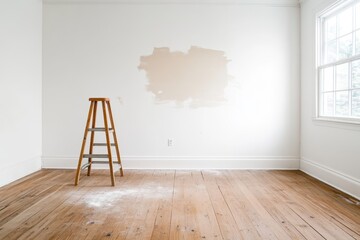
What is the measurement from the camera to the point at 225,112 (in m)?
4.04

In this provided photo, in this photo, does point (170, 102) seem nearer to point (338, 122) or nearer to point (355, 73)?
point (338, 122)

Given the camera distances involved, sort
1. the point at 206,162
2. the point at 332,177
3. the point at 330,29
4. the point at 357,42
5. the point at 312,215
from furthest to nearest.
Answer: the point at 206,162
the point at 330,29
the point at 332,177
the point at 357,42
the point at 312,215

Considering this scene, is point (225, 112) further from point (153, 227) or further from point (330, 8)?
point (153, 227)

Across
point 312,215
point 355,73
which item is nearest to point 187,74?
point 355,73

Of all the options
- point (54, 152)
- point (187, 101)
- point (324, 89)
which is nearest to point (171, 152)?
point (187, 101)

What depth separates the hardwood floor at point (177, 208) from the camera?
1953mm

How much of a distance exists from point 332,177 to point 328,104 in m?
0.94

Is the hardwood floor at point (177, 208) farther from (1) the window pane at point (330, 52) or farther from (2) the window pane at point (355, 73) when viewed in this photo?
(1) the window pane at point (330, 52)

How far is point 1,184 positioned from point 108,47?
228 cm

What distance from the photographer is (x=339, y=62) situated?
3158 mm

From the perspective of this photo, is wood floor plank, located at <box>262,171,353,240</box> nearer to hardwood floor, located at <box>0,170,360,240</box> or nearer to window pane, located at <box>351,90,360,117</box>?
hardwood floor, located at <box>0,170,360,240</box>

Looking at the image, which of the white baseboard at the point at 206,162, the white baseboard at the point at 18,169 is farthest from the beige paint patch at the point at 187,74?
the white baseboard at the point at 18,169

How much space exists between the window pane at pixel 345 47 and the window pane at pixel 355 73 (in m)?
0.16

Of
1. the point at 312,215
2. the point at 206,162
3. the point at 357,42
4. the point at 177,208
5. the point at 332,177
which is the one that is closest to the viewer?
the point at 312,215
